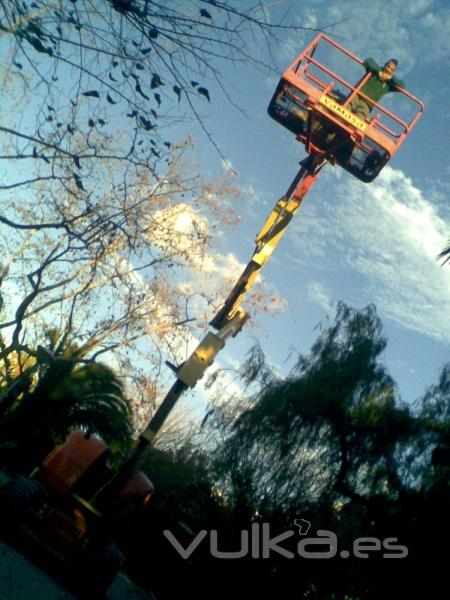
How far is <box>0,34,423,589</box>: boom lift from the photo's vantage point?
5.24 metres

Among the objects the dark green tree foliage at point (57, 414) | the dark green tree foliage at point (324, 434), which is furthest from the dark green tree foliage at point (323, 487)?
the dark green tree foliage at point (57, 414)

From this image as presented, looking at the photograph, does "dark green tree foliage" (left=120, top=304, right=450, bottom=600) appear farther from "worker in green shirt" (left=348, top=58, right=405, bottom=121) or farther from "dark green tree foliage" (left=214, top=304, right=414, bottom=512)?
"worker in green shirt" (left=348, top=58, right=405, bottom=121)

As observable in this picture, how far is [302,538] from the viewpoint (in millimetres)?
8055

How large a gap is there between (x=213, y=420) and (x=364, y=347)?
4.07m

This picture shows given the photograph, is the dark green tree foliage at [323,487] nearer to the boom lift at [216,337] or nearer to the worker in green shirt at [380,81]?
the boom lift at [216,337]

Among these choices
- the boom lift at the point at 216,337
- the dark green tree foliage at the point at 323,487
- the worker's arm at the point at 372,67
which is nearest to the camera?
the boom lift at the point at 216,337

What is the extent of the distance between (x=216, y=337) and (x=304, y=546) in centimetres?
450

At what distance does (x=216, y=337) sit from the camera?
21.7 feet

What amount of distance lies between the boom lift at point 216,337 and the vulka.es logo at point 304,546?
9.21 feet

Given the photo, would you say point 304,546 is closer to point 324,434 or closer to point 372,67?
point 324,434

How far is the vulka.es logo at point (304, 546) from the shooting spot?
7.71 m

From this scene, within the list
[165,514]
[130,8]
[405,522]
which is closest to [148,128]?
[130,8]

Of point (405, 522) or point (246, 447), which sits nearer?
point (405, 522)

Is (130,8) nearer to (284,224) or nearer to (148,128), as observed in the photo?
(148,128)
